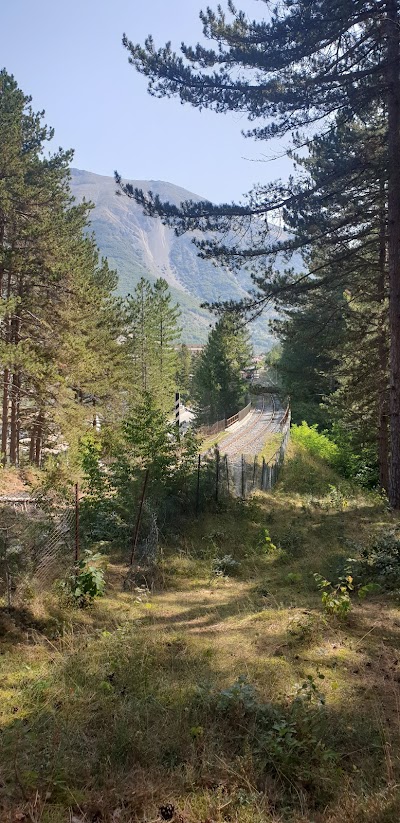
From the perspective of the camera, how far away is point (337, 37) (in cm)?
1005

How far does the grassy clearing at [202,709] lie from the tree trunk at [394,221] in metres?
5.25

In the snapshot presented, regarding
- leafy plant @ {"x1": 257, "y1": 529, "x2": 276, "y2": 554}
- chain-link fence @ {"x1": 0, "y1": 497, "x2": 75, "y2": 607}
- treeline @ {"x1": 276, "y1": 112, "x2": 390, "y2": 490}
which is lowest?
leafy plant @ {"x1": 257, "y1": 529, "x2": 276, "y2": 554}

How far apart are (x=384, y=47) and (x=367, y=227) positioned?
3.74 meters

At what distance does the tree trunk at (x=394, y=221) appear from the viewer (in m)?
10.1

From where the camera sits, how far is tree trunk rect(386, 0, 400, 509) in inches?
397

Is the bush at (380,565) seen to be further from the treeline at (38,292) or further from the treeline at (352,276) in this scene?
the treeline at (38,292)

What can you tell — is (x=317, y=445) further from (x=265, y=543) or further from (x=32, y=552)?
(x=32, y=552)

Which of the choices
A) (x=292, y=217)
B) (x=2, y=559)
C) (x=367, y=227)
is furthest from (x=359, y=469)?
(x=2, y=559)

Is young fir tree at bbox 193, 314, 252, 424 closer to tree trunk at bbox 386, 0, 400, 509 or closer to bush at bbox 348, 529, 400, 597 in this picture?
tree trunk at bbox 386, 0, 400, 509

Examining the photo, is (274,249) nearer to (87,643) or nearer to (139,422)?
(139,422)

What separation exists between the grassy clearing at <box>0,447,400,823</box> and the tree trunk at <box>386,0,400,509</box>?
5.25 m

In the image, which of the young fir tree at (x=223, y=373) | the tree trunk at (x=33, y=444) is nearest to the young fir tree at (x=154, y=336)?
the young fir tree at (x=223, y=373)

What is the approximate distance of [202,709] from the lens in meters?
4.15

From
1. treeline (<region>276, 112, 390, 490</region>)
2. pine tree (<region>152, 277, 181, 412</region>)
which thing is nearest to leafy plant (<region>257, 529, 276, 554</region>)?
treeline (<region>276, 112, 390, 490</region>)
